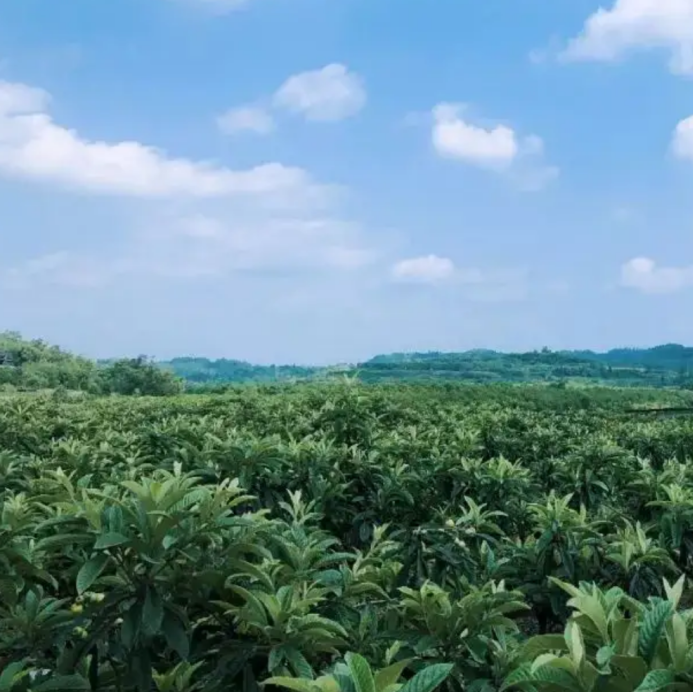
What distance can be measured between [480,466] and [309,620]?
3.15 metres

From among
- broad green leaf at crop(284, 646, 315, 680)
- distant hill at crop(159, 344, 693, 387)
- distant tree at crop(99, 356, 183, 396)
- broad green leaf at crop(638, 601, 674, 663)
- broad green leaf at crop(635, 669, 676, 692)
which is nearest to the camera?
broad green leaf at crop(635, 669, 676, 692)

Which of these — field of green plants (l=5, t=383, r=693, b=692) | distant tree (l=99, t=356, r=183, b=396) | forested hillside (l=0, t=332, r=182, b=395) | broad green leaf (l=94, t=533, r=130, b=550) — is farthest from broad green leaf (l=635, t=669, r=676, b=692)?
distant tree (l=99, t=356, r=183, b=396)

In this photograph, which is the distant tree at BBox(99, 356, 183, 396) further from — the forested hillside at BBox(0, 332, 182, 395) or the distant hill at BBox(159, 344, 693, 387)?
the distant hill at BBox(159, 344, 693, 387)

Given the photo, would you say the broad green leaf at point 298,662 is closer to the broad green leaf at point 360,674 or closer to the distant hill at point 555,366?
the broad green leaf at point 360,674

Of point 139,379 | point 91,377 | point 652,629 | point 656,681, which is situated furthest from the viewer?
point 91,377

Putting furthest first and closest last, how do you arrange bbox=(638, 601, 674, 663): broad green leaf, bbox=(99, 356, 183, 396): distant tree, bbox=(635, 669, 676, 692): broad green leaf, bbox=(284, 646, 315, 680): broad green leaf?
1. bbox=(99, 356, 183, 396): distant tree
2. bbox=(284, 646, 315, 680): broad green leaf
3. bbox=(638, 601, 674, 663): broad green leaf
4. bbox=(635, 669, 676, 692): broad green leaf

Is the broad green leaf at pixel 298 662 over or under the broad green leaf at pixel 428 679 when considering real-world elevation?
under

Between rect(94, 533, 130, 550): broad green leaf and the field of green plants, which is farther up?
rect(94, 533, 130, 550): broad green leaf

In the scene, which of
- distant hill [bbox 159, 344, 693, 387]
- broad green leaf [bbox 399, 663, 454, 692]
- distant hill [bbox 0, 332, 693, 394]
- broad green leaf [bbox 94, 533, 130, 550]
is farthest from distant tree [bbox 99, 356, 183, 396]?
broad green leaf [bbox 399, 663, 454, 692]

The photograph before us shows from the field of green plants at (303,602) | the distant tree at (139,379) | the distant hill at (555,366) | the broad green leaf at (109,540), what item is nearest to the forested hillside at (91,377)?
the distant tree at (139,379)

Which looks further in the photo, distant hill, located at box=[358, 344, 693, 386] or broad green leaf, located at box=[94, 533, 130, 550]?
distant hill, located at box=[358, 344, 693, 386]

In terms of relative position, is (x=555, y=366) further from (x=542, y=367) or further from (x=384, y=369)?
(x=384, y=369)

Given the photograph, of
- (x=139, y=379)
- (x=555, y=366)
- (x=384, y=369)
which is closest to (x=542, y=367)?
(x=555, y=366)

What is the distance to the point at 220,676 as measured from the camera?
79.5 inches
